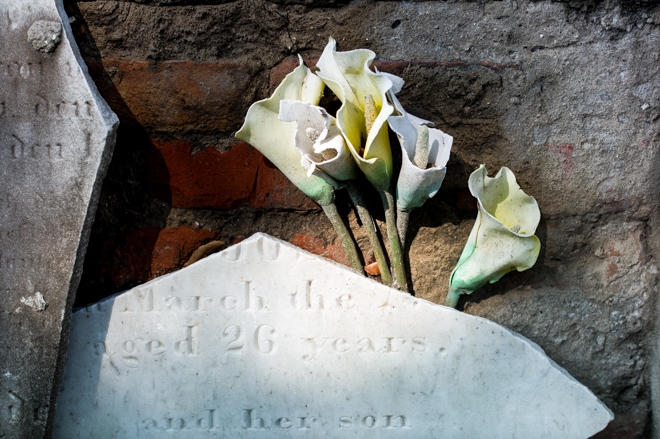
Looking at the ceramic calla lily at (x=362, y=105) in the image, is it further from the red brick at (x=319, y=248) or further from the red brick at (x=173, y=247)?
the red brick at (x=173, y=247)

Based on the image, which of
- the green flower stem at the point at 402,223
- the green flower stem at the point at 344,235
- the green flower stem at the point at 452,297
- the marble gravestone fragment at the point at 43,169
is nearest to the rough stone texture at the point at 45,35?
the marble gravestone fragment at the point at 43,169

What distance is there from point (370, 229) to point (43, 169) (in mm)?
656

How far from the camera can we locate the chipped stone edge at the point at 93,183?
95cm

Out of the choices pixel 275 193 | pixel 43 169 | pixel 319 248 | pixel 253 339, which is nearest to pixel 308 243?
pixel 319 248

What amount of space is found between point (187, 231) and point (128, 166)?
189mm

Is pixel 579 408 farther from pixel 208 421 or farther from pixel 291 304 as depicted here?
pixel 208 421

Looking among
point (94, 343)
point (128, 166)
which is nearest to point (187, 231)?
point (128, 166)

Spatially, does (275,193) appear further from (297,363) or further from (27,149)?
(27,149)

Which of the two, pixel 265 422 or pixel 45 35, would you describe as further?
pixel 265 422

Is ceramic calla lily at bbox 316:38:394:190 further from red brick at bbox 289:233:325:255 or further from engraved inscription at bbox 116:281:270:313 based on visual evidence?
engraved inscription at bbox 116:281:270:313

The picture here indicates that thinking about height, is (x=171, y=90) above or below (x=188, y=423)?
above

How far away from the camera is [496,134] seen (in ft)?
3.59

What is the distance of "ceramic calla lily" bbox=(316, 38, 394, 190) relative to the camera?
3.04ft

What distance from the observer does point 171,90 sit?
1.07 m
